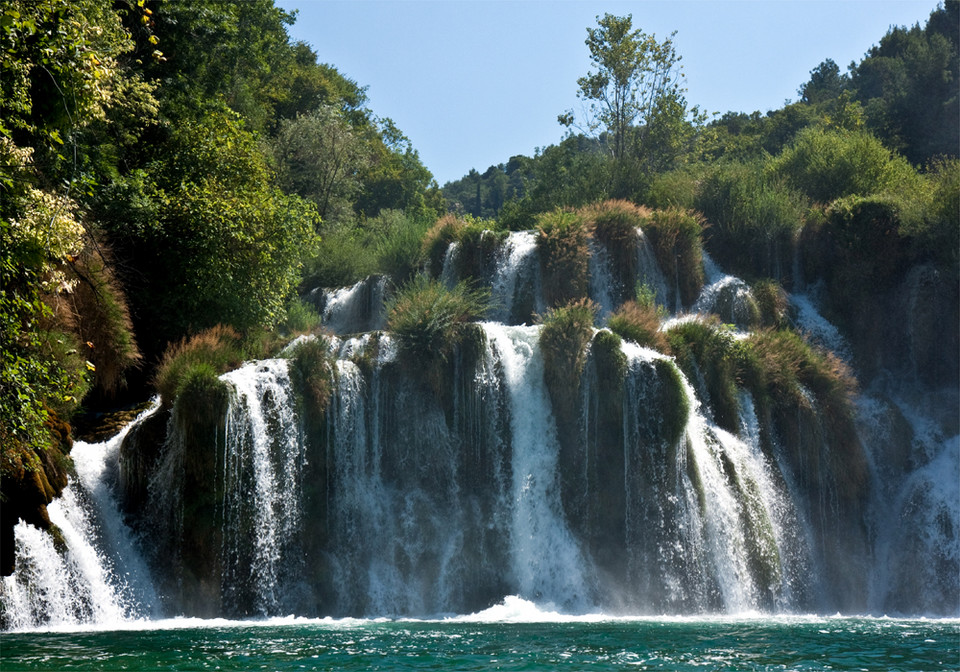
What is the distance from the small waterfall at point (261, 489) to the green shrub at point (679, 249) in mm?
10963

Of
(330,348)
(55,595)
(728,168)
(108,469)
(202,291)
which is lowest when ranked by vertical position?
(55,595)

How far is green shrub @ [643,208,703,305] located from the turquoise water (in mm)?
10714

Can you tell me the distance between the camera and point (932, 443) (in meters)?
20.7

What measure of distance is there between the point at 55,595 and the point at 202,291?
25.5ft

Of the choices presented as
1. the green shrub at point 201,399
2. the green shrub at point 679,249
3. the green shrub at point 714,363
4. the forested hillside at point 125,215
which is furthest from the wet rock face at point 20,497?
the green shrub at point 679,249

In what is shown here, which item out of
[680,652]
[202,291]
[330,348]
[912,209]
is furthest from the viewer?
[912,209]

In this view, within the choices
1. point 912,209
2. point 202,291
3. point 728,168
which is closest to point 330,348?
point 202,291

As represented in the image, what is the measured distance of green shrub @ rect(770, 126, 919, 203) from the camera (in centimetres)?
2800

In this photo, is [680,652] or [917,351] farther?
[917,351]

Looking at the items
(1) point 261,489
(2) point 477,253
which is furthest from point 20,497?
(2) point 477,253

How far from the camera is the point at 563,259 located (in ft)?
75.7

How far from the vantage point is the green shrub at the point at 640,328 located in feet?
63.6

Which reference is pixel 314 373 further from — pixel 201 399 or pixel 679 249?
pixel 679 249

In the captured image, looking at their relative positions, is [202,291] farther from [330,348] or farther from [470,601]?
[470,601]
